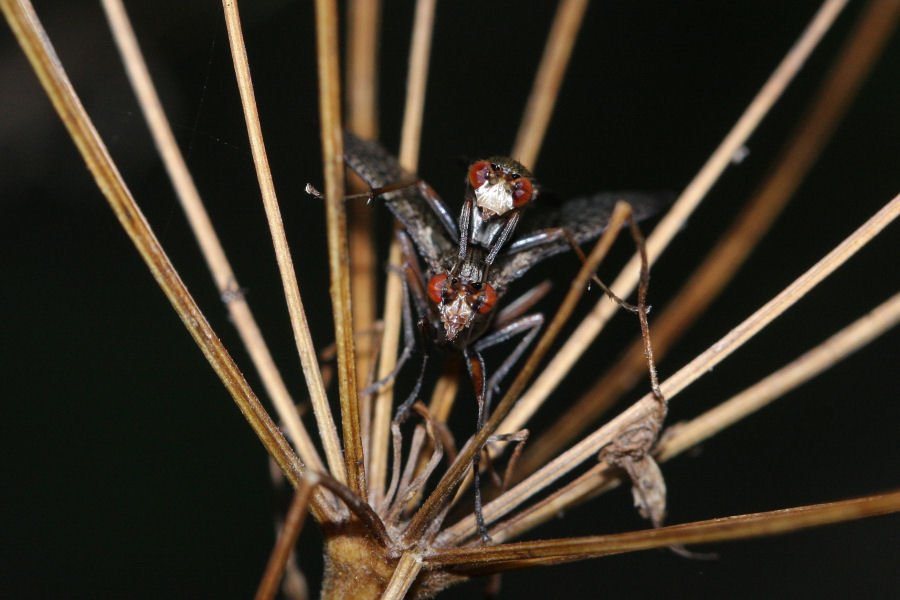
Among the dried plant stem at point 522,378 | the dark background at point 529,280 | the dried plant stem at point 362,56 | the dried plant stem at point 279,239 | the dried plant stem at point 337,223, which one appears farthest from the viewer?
the dark background at point 529,280

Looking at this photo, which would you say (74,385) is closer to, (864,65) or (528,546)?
(528,546)

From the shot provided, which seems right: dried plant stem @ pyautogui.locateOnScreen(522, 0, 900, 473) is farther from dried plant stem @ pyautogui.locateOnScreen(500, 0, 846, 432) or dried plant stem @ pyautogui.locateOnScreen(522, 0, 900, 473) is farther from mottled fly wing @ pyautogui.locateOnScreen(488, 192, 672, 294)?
dried plant stem @ pyautogui.locateOnScreen(500, 0, 846, 432)

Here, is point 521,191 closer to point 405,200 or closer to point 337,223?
point 405,200

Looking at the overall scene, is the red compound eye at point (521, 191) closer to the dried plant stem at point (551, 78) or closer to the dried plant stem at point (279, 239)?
the dried plant stem at point (551, 78)

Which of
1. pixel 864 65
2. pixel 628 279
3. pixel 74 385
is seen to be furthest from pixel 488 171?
pixel 74 385

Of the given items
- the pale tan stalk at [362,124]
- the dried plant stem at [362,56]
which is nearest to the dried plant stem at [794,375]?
the pale tan stalk at [362,124]

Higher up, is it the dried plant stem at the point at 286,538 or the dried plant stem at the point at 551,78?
the dried plant stem at the point at 551,78

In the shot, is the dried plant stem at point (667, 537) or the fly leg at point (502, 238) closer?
the dried plant stem at point (667, 537)

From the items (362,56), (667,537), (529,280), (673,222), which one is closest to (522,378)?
(667,537)
